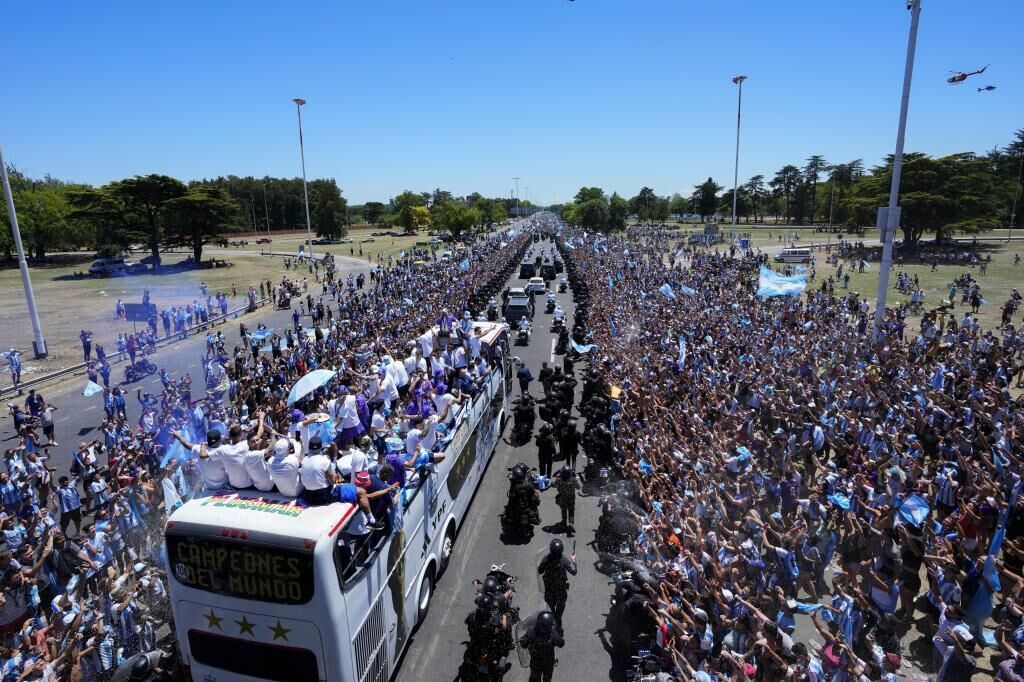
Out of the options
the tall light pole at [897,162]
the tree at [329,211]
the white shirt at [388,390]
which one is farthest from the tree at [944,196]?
the tree at [329,211]

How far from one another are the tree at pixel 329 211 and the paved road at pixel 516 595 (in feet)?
277

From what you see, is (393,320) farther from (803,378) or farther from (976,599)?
(976,599)

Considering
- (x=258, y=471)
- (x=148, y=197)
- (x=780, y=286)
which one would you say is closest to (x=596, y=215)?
(x=148, y=197)

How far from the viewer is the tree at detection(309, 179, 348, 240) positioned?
88750 millimetres

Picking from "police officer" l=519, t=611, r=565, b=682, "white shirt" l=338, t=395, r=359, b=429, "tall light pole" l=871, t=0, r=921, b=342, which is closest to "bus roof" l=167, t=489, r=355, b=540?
"police officer" l=519, t=611, r=565, b=682

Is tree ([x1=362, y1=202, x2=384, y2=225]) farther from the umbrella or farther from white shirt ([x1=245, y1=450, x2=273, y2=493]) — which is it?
white shirt ([x1=245, y1=450, x2=273, y2=493])

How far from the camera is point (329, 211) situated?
8844cm

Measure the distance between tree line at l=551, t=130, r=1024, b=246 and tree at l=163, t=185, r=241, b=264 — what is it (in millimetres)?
60246

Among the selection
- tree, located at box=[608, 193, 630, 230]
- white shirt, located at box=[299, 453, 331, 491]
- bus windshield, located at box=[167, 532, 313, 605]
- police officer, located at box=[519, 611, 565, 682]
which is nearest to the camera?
bus windshield, located at box=[167, 532, 313, 605]

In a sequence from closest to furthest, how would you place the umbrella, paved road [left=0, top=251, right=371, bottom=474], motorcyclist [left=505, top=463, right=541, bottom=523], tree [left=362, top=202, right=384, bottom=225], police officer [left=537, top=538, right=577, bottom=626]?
1. police officer [left=537, top=538, right=577, bottom=626]
2. motorcyclist [left=505, top=463, right=541, bottom=523]
3. the umbrella
4. paved road [left=0, top=251, right=371, bottom=474]
5. tree [left=362, top=202, right=384, bottom=225]

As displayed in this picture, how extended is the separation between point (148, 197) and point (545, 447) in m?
58.1

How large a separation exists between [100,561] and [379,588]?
12.6 ft

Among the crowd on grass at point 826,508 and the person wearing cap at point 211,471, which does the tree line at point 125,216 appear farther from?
the person wearing cap at point 211,471

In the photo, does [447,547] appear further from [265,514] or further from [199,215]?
[199,215]
